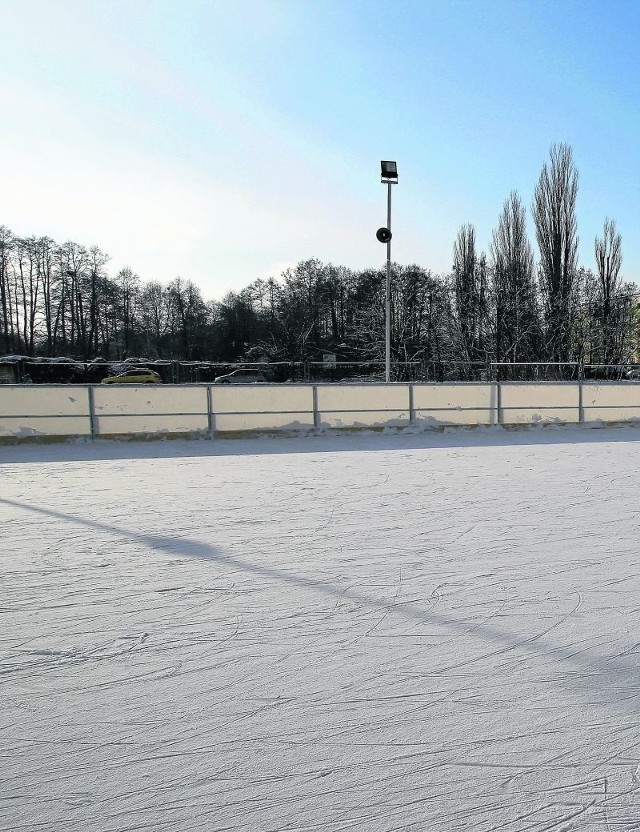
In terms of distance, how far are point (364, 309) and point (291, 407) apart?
2806cm

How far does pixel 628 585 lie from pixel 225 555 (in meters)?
2.63

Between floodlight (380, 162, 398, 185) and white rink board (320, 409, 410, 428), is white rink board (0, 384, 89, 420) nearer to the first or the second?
white rink board (320, 409, 410, 428)

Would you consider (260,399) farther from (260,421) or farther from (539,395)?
(539,395)

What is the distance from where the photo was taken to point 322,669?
2484 millimetres

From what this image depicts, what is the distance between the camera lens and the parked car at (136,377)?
26.7m

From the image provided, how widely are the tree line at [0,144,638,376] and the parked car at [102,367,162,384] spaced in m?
7.63

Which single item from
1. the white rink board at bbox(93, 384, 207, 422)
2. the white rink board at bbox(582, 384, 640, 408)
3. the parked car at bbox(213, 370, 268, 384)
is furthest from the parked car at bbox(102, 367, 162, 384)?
the white rink board at bbox(582, 384, 640, 408)

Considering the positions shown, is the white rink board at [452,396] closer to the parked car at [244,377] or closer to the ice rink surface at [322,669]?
the ice rink surface at [322,669]

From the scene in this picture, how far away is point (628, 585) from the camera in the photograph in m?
3.41

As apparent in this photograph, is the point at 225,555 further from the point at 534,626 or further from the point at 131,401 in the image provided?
the point at 131,401

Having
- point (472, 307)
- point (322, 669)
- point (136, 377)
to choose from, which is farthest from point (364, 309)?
point (322, 669)

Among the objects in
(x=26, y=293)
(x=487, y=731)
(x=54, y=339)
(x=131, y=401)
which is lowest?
(x=487, y=731)

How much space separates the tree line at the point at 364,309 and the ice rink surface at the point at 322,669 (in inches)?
744

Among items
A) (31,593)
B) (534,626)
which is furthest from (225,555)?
(534,626)
